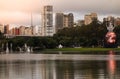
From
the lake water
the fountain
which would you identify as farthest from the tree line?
the lake water

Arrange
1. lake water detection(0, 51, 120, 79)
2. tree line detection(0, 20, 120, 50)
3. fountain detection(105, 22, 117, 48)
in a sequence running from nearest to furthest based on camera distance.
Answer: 1. lake water detection(0, 51, 120, 79)
2. tree line detection(0, 20, 120, 50)
3. fountain detection(105, 22, 117, 48)

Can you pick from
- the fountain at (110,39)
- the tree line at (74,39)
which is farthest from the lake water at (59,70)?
the fountain at (110,39)

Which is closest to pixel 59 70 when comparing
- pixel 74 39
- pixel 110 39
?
pixel 110 39

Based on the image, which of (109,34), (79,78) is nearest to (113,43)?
(109,34)

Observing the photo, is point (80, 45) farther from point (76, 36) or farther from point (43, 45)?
point (43, 45)

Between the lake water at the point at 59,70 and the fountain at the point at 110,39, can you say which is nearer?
the lake water at the point at 59,70

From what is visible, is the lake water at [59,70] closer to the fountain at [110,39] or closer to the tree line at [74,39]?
the tree line at [74,39]

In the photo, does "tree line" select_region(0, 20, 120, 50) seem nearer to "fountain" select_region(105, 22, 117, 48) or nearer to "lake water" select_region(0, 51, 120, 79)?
"fountain" select_region(105, 22, 117, 48)

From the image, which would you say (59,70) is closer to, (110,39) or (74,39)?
(110,39)

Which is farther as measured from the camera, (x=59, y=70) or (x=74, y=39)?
(x=74, y=39)

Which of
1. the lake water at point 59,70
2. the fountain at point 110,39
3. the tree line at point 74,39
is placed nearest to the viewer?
the lake water at point 59,70

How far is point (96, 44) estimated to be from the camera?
181750mm

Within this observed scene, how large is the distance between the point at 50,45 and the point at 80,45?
24220 millimetres

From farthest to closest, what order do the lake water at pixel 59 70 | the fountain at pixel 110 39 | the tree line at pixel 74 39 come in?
the fountain at pixel 110 39 < the tree line at pixel 74 39 < the lake water at pixel 59 70
